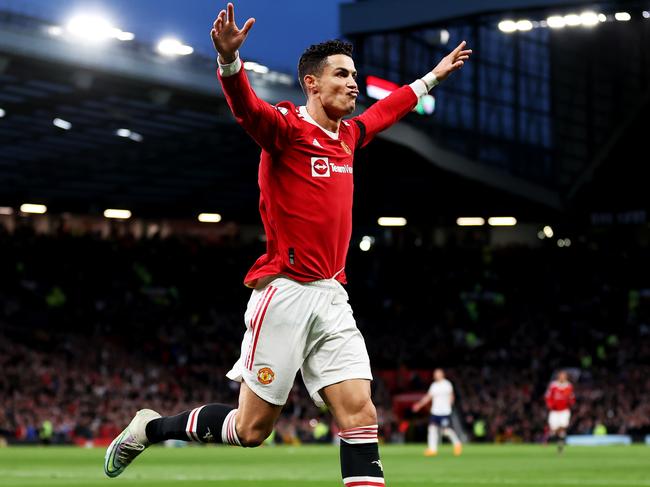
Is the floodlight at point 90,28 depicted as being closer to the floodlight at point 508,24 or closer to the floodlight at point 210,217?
the floodlight at point 508,24

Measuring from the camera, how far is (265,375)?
283 inches

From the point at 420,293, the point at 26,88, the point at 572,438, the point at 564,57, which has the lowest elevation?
the point at 572,438

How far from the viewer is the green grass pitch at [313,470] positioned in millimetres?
15922

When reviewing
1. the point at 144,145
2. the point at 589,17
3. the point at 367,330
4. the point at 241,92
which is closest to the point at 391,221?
the point at 367,330

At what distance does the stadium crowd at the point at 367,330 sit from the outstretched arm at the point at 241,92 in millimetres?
29288

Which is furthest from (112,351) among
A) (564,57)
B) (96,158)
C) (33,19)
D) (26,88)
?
(564,57)

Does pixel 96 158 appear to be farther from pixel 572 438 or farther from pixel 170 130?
pixel 572 438

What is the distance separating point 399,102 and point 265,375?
7.81ft

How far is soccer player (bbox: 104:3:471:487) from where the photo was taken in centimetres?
708

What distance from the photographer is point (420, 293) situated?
2096 inches

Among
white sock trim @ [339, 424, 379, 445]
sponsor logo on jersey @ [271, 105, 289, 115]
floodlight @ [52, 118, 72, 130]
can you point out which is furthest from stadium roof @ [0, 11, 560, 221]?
white sock trim @ [339, 424, 379, 445]

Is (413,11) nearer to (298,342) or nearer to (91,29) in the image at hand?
(91,29)

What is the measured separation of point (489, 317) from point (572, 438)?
482 inches

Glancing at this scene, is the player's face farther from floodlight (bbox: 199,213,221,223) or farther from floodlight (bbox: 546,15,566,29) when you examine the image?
floodlight (bbox: 199,213,221,223)
